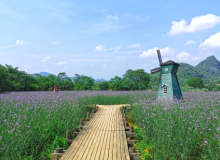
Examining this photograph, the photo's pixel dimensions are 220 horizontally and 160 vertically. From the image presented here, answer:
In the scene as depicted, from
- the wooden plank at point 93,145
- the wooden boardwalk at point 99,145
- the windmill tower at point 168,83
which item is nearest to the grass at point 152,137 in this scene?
the wooden boardwalk at point 99,145

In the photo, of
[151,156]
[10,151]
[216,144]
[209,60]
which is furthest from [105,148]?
[209,60]

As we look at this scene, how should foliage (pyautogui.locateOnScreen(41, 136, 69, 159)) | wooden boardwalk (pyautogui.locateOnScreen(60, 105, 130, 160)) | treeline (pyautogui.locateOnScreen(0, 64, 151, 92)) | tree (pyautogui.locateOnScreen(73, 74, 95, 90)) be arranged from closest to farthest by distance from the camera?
wooden boardwalk (pyautogui.locateOnScreen(60, 105, 130, 160))
foliage (pyautogui.locateOnScreen(41, 136, 69, 159))
treeline (pyautogui.locateOnScreen(0, 64, 151, 92))
tree (pyautogui.locateOnScreen(73, 74, 95, 90))

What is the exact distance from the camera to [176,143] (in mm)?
3965

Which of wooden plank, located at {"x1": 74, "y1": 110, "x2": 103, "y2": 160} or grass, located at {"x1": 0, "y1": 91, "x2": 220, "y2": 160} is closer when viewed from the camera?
Result: grass, located at {"x1": 0, "y1": 91, "x2": 220, "y2": 160}

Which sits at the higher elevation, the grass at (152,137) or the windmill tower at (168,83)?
the windmill tower at (168,83)

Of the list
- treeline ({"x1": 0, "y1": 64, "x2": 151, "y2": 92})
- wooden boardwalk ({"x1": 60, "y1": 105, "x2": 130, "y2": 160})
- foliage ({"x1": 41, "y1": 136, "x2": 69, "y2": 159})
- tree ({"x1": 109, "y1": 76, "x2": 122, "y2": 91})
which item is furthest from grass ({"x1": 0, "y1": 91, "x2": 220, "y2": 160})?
tree ({"x1": 109, "y1": 76, "x2": 122, "y2": 91})

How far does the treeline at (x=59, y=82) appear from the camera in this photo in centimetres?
2184

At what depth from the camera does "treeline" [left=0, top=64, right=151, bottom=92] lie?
21.8m

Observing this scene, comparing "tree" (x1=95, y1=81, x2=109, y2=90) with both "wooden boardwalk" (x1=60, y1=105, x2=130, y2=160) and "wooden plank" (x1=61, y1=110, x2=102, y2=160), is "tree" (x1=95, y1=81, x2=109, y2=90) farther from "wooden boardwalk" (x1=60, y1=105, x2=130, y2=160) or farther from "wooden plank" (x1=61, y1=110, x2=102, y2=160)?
"wooden plank" (x1=61, y1=110, x2=102, y2=160)

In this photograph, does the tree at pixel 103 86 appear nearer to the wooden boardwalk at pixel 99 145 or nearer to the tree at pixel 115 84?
the tree at pixel 115 84

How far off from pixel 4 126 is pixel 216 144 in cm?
556

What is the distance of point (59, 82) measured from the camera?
109 ft

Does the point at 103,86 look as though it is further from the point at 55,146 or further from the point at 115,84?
the point at 55,146

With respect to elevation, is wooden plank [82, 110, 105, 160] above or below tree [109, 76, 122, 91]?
below
